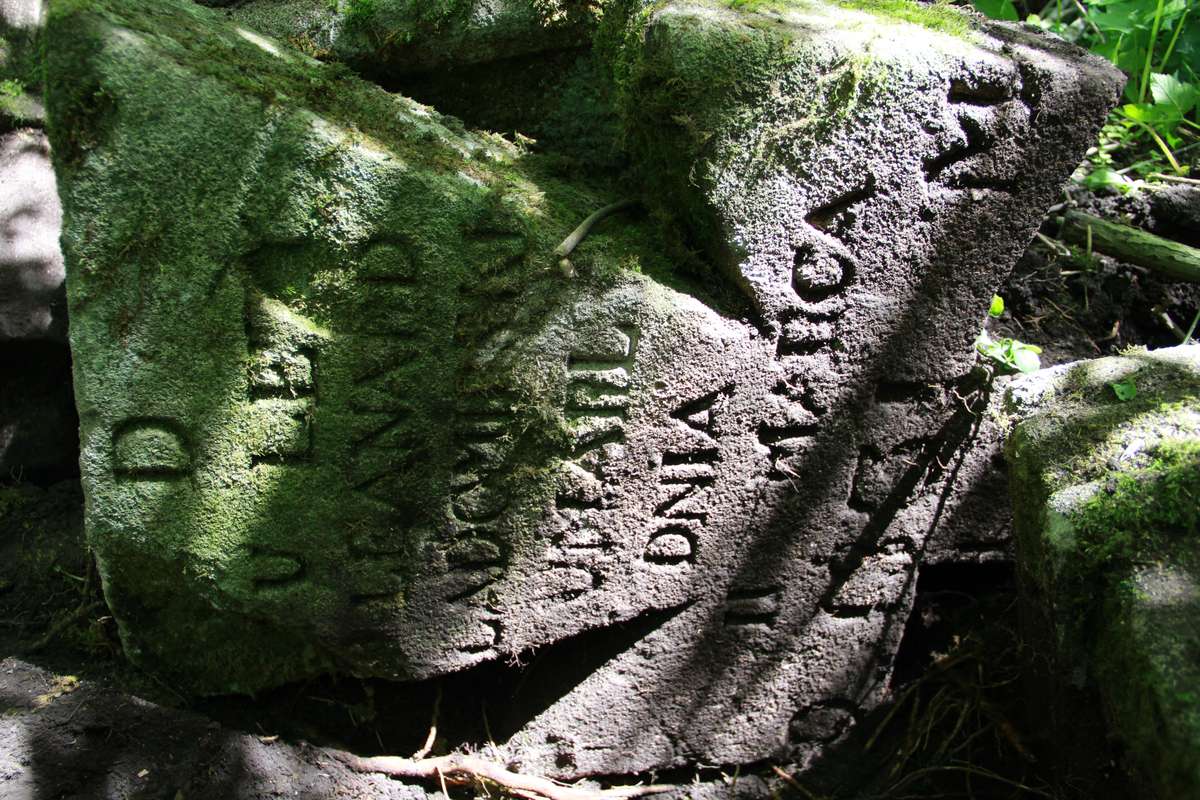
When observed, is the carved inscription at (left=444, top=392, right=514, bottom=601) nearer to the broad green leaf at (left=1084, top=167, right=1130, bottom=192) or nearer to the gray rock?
the gray rock

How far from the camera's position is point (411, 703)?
1906 mm

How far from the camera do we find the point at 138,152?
1468 mm

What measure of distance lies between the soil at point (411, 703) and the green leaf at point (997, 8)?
598mm

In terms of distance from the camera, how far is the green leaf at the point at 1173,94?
2699 mm

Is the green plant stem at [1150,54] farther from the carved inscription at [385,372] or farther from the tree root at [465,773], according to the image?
the tree root at [465,773]

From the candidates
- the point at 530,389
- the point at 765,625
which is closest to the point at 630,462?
the point at 530,389

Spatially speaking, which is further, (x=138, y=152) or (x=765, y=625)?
(x=765, y=625)

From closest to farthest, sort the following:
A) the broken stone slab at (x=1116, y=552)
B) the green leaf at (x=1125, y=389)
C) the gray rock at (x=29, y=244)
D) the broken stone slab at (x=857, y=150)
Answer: the broken stone slab at (x=1116, y=552) < the broken stone slab at (x=857, y=150) < the green leaf at (x=1125, y=389) < the gray rock at (x=29, y=244)

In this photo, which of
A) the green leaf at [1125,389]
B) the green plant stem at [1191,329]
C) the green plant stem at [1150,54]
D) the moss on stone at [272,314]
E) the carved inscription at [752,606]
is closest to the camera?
the moss on stone at [272,314]

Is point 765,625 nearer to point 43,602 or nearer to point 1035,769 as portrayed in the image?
point 1035,769

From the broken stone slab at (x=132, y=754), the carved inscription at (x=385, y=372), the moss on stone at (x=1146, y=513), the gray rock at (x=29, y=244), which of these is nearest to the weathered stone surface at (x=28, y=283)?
the gray rock at (x=29, y=244)

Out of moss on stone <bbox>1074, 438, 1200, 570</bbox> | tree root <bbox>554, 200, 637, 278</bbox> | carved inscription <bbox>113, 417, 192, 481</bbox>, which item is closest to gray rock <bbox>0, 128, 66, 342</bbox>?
carved inscription <bbox>113, 417, 192, 481</bbox>

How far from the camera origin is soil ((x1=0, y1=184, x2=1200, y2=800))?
5.57ft

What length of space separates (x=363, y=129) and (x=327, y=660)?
3.02ft
